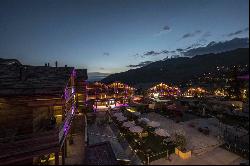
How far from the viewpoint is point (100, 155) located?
16.7m

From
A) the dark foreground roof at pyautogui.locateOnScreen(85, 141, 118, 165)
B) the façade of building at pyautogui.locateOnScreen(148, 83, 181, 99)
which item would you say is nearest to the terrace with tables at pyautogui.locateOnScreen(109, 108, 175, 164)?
the dark foreground roof at pyautogui.locateOnScreen(85, 141, 118, 165)

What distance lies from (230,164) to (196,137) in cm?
1404

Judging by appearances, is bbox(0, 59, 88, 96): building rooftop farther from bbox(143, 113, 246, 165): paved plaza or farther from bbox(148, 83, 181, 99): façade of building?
bbox(148, 83, 181, 99): façade of building

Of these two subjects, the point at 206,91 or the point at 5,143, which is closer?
the point at 5,143

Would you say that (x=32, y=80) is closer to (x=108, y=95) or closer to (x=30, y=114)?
(x=30, y=114)

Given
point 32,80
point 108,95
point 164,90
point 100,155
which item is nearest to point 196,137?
point 100,155

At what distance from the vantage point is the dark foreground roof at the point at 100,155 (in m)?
14.6

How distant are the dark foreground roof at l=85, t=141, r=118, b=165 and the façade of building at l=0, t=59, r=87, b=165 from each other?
95.3 inches

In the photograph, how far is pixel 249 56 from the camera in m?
8.95

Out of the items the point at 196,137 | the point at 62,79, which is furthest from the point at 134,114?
the point at 62,79

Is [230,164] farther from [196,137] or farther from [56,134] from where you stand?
[196,137]

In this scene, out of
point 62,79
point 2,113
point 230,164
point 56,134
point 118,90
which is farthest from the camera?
point 118,90

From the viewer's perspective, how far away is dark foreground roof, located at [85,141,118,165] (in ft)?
48.0

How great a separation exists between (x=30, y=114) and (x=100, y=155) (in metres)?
7.19
